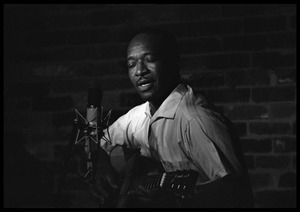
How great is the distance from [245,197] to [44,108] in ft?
4.09

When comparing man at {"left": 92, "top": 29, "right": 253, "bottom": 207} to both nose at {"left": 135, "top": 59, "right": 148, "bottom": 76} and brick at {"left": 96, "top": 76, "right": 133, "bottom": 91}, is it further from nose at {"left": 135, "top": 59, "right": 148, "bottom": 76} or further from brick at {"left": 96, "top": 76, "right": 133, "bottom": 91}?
brick at {"left": 96, "top": 76, "right": 133, "bottom": 91}

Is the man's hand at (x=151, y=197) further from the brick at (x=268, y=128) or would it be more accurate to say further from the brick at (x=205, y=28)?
the brick at (x=205, y=28)

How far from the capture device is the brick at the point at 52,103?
2957mm

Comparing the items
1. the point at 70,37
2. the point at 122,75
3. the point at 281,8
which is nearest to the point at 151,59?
the point at 122,75

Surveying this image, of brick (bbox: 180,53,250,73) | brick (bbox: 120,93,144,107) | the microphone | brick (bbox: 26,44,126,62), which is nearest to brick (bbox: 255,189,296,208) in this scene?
brick (bbox: 180,53,250,73)

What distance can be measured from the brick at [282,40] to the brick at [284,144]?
471 millimetres

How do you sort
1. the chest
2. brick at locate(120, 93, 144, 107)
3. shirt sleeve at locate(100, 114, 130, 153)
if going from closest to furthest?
the chest → shirt sleeve at locate(100, 114, 130, 153) → brick at locate(120, 93, 144, 107)

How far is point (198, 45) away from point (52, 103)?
85 cm

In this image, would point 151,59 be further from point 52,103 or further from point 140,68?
point 52,103

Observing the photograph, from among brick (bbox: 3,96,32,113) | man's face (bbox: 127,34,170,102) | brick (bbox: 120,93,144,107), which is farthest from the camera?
brick (bbox: 3,96,32,113)

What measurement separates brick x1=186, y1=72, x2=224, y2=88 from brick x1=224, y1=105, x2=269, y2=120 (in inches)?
5.8

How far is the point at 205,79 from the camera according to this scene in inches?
112

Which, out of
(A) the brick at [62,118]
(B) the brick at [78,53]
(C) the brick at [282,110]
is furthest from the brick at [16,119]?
(C) the brick at [282,110]

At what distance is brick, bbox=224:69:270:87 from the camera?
279 centimetres
